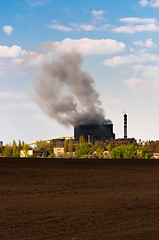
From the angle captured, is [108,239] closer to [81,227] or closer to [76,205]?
[81,227]

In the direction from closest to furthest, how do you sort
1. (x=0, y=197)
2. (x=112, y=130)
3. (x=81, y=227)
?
(x=81, y=227)
(x=0, y=197)
(x=112, y=130)

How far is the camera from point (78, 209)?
456 inches

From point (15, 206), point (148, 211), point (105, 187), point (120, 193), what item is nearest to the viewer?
point (148, 211)

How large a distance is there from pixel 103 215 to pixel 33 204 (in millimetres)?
2904

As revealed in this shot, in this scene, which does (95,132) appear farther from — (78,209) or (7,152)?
(78,209)

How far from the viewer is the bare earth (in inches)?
339

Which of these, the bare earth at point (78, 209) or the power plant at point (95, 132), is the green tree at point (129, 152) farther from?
the power plant at point (95, 132)

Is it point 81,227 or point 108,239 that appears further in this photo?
point 81,227

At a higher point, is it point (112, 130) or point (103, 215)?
point (112, 130)

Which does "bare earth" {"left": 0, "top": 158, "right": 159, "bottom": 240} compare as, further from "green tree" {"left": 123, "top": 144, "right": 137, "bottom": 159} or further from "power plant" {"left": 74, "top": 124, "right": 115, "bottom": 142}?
"power plant" {"left": 74, "top": 124, "right": 115, "bottom": 142}

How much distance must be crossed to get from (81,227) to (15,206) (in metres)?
3.64

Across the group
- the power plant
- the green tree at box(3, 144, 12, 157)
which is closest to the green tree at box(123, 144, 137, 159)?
the green tree at box(3, 144, 12, 157)

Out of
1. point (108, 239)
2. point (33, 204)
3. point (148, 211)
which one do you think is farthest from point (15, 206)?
point (108, 239)

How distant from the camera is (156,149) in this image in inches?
4131
